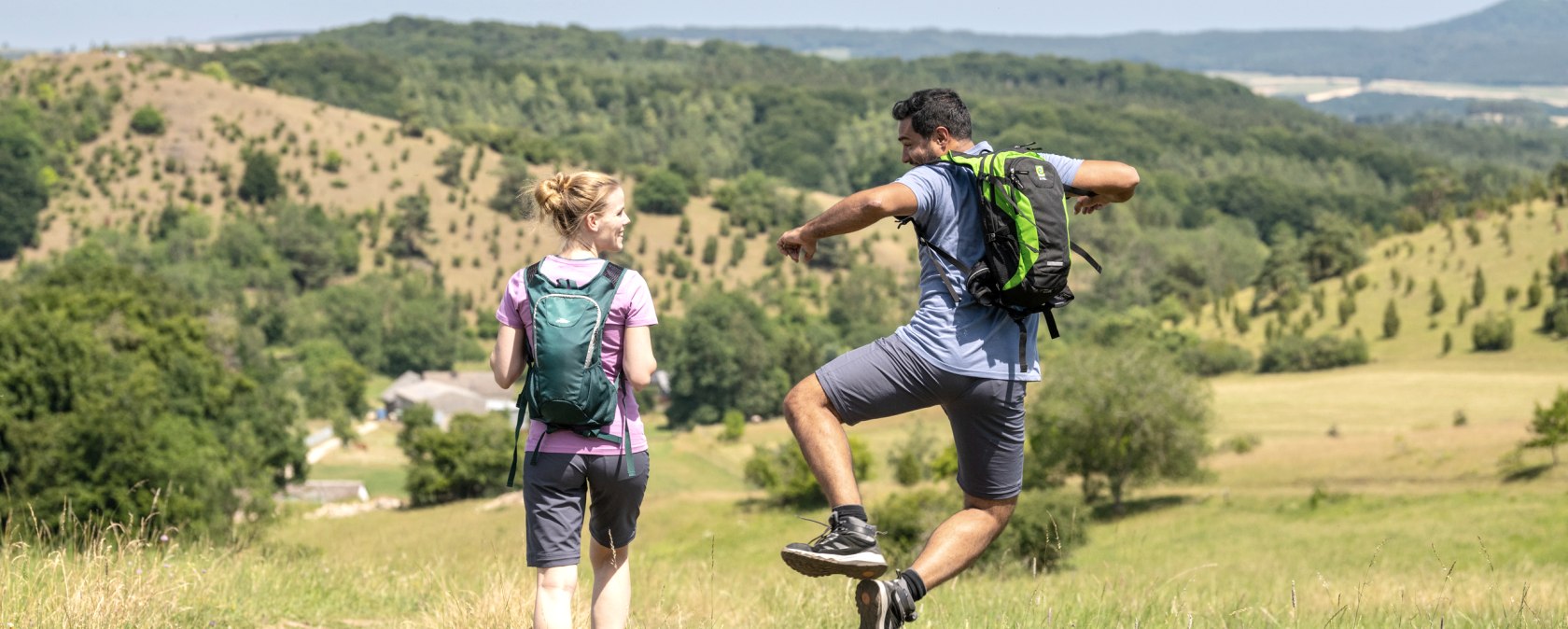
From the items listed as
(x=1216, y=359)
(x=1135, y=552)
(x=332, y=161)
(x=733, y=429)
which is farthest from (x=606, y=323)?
(x=332, y=161)

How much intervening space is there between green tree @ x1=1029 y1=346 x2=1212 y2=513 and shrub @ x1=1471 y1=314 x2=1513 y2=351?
37815 millimetres

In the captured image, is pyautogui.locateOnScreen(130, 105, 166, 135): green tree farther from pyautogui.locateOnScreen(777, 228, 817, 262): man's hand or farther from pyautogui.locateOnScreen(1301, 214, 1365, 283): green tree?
pyautogui.locateOnScreen(777, 228, 817, 262): man's hand

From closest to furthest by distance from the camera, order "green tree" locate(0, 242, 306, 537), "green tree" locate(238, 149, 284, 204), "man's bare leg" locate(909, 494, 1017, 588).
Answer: "man's bare leg" locate(909, 494, 1017, 588)
"green tree" locate(0, 242, 306, 537)
"green tree" locate(238, 149, 284, 204)

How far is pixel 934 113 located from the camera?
502cm

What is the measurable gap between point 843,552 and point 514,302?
1359 mm

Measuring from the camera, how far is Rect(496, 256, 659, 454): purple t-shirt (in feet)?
15.1

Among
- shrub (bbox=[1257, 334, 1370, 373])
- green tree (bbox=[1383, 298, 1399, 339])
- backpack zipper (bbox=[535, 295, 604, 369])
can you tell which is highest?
backpack zipper (bbox=[535, 295, 604, 369])

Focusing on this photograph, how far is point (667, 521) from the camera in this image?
42.1 meters

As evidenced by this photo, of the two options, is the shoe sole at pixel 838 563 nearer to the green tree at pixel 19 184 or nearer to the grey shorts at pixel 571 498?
the grey shorts at pixel 571 498

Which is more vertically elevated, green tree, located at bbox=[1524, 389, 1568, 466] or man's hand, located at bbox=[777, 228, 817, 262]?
man's hand, located at bbox=[777, 228, 817, 262]

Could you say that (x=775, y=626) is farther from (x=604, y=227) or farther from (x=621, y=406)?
(x=604, y=227)

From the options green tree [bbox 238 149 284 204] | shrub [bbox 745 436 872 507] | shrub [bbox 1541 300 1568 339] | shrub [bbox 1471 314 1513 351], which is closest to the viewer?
shrub [bbox 745 436 872 507]

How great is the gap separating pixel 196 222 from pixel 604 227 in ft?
445

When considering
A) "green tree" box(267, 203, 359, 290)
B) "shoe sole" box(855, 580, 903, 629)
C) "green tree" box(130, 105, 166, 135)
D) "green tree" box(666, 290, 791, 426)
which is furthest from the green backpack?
"green tree" box(130, 105, 166, 135)
